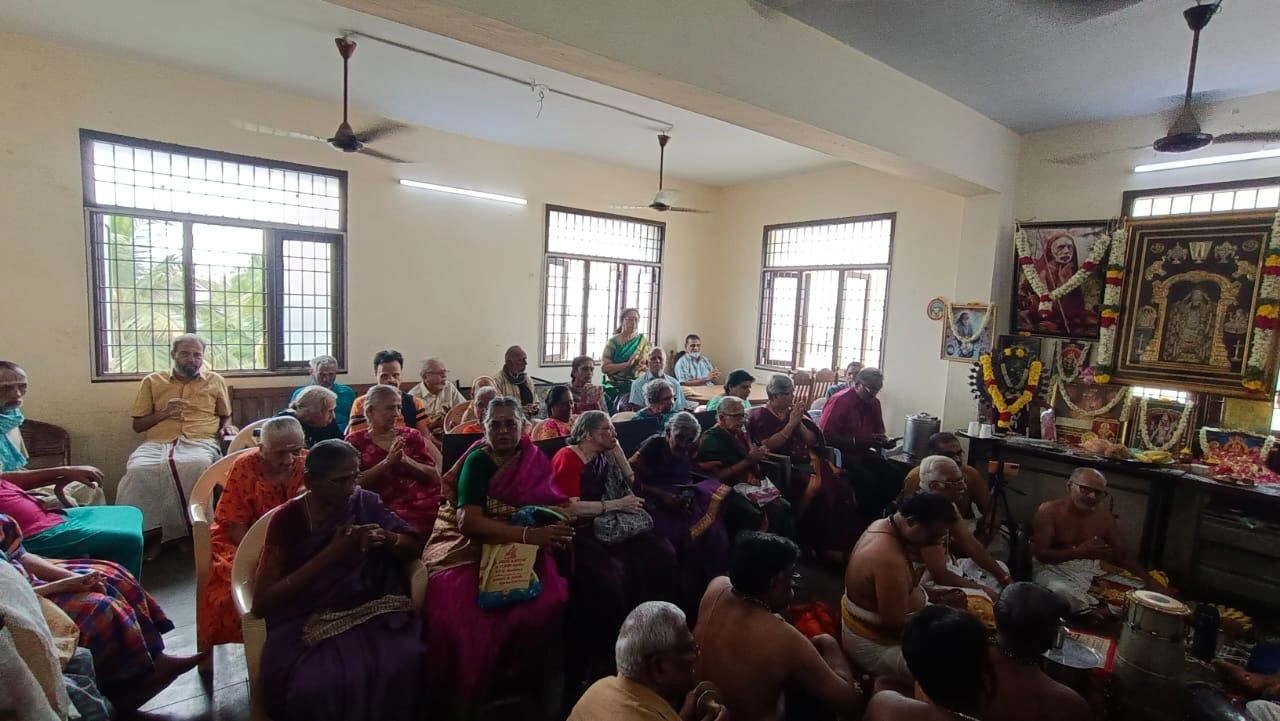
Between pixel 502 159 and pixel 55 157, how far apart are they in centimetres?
397

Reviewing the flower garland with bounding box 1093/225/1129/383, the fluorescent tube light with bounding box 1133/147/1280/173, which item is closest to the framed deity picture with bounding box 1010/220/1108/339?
the flower garland with bounding box 1093/225/1129/383

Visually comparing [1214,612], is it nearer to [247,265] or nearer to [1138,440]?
[1138,440]

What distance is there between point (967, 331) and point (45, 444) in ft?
27.3

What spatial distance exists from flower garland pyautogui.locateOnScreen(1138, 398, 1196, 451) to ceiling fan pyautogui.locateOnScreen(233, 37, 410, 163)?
22.6ft

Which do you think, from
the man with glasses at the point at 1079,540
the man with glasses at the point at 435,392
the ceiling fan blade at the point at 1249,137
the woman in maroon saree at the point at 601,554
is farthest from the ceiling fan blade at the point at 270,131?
the ceiling fan blade at the point at 1249,137

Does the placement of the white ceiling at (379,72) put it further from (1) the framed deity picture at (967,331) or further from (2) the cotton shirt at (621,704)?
(2) the cotton shirt at (621,704)

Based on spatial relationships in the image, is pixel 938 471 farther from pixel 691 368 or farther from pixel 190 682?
pixel 691 368

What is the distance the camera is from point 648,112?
5598mm

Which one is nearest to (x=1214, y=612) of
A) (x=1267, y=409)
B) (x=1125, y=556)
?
(x=1125, y=556)

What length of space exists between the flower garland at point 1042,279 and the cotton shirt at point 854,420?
6.52 feet

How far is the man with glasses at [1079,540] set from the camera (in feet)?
11.5

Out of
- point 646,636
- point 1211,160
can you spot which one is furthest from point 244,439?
point 1211,160

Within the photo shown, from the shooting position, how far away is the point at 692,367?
8047 mm

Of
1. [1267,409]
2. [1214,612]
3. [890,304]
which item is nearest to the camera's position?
[1214,612]
